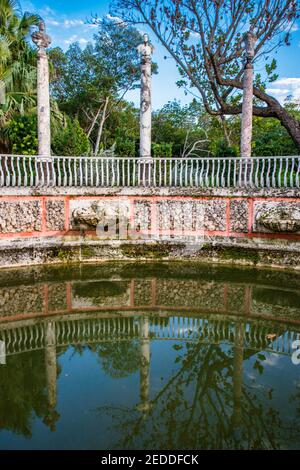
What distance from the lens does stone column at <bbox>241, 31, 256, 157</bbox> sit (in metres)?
8.00

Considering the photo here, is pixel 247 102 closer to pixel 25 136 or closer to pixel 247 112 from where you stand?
pixel 247 112

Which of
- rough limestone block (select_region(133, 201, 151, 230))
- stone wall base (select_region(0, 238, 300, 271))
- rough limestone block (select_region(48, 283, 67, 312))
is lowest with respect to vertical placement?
rough limestone block (select_region(48, 283, 67, 312))

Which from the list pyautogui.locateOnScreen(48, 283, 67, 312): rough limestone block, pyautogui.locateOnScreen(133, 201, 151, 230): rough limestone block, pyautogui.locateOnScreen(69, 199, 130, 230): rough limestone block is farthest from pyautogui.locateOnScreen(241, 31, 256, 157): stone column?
pyautogui.locateOnScreen(48, 283, 67, 312): rough limestone block

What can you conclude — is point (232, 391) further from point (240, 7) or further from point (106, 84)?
point (106, 84)

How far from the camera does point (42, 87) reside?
7.79m

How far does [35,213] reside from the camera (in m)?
7.05

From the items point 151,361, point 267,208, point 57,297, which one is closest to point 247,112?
point 267,208

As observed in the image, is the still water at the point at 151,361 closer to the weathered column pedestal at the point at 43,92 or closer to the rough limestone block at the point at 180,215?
the rough limestone block at the point at 180,215

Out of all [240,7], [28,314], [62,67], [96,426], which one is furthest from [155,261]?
[62,67]

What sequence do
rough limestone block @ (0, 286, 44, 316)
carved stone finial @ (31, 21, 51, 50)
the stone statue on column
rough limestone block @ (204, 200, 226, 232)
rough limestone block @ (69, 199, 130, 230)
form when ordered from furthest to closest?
the stone statue on column, carved stone finial @ (31, 21, 51, 50), rough limestone block @ (204, 200, 226, 232), rough limestone block @ (69, 199, 130, 230), rough limestone block @ (0, 286, 44, 316)

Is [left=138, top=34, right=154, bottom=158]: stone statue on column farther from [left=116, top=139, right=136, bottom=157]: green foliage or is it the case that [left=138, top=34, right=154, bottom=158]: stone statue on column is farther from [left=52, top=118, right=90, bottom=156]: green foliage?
[left=116, top=139, right=136, bottom=157]: green foliage

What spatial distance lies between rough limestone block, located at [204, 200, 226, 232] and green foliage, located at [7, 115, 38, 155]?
465 cm

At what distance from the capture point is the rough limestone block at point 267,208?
688cm
